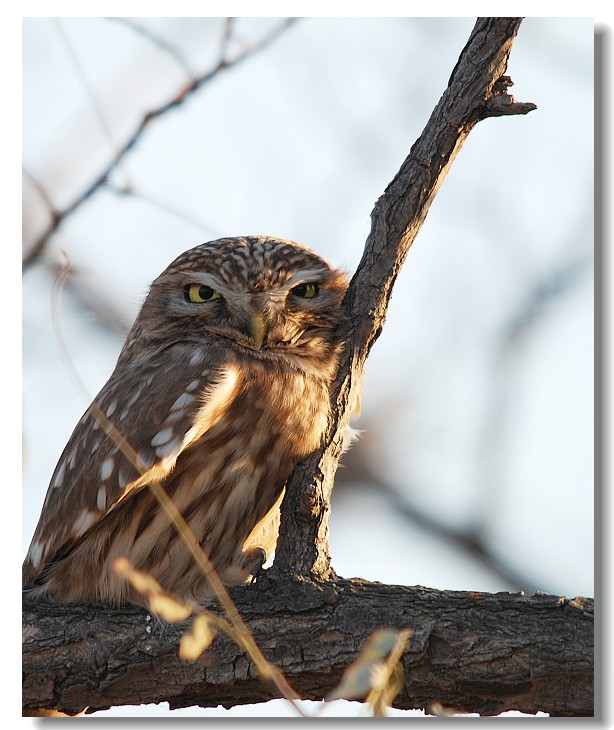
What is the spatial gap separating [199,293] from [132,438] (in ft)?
2.18

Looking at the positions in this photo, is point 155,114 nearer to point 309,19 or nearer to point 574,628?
point 309,19

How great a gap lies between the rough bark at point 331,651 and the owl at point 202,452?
238 mm

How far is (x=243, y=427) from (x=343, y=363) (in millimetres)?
403

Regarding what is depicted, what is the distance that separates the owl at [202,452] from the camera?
294cm

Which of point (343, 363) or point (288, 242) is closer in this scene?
point (343, 363)

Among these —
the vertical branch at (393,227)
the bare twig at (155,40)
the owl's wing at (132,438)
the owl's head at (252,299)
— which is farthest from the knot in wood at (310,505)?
the bare twig at (155,40)

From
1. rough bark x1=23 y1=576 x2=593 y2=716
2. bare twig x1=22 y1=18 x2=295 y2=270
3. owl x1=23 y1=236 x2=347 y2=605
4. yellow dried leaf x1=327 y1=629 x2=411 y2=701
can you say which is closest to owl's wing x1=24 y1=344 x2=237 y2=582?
owl x1=23 y1=236 x2=347 y2=605

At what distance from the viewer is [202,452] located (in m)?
2.99

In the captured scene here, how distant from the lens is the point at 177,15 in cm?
304

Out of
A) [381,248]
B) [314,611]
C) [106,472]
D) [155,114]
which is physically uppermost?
[155,114]

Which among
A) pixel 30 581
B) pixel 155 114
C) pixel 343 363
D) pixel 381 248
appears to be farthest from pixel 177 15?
pixel 30 581

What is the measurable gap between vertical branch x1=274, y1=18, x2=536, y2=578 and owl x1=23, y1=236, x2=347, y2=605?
11 cm

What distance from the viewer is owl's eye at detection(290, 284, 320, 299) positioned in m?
3.29

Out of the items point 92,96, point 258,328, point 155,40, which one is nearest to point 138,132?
point 92,96
